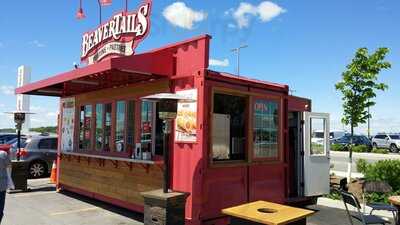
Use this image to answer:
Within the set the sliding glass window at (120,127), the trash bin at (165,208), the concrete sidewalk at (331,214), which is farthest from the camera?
the sliding glass window at (120,127)

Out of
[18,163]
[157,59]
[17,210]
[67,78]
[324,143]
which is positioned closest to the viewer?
[157,59]

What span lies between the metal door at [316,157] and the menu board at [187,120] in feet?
13.0

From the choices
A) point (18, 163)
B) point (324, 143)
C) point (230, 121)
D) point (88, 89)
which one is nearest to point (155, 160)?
point (230, 121)

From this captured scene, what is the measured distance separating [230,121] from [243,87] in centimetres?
71

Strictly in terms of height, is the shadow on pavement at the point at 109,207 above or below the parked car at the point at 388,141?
below

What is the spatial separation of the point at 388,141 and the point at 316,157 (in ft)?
118

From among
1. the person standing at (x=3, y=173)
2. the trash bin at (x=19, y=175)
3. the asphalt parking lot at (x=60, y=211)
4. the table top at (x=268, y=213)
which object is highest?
the person standing at (x=3, y=173)

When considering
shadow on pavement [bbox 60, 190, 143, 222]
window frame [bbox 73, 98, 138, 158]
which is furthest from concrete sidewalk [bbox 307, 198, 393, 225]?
window frame [bbox 73, 98, 138, 158]

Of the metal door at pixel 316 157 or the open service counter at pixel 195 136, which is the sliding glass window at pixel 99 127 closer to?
the open service counter at pixel 195 136

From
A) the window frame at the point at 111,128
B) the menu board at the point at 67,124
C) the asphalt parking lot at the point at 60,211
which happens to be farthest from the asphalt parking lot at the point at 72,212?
the menu board at the point at 67,124

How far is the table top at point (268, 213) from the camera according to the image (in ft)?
15.7

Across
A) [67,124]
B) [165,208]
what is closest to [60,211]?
[67,124]

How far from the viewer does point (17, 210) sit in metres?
9.64

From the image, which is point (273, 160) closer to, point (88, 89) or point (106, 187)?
point (106, 187)
